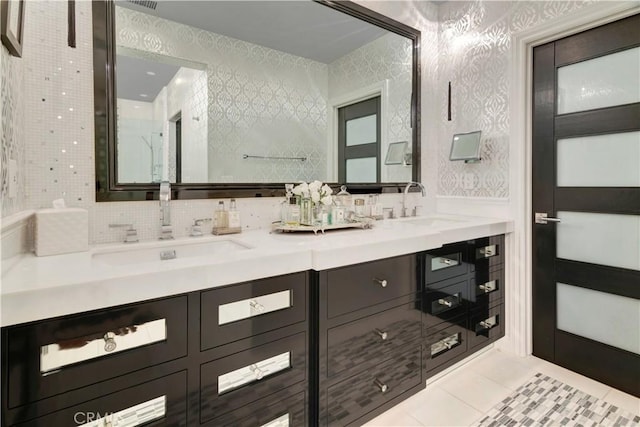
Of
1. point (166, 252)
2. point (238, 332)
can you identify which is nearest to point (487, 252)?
point (238, 332)

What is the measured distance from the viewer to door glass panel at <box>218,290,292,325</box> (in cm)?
110

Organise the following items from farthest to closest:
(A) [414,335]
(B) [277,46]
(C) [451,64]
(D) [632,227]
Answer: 1. (C) [451,64]
2. (B) [277,46]
3. (D) [632,227]
4. (A) [414,335]

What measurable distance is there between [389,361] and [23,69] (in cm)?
194

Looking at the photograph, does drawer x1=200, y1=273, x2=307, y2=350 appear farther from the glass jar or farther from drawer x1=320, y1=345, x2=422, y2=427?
the glass jar

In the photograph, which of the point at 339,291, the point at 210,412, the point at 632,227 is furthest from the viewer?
the point at 632,227

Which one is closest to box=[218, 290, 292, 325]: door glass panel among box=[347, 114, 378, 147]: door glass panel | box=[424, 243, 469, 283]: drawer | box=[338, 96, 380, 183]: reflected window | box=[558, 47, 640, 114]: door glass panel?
box=[424, 243, 469, 283]: drawer

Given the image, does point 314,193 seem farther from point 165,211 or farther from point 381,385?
point 381,385

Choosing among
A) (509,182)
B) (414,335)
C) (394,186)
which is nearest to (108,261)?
(414,335)

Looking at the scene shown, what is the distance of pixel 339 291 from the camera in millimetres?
1367

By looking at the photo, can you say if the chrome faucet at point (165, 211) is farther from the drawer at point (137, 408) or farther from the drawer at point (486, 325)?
the drawer at point (486, 325)

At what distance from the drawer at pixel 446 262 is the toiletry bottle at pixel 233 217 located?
99 centimetres

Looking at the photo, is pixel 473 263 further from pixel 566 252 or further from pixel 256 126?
pixel 256 126

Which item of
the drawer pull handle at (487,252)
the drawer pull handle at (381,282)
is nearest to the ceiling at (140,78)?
the drawer pull handle at (381,282)

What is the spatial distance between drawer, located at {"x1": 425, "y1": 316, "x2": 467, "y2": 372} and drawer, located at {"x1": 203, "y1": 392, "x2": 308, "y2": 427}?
0.80m
